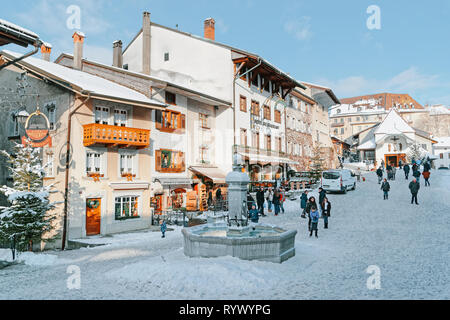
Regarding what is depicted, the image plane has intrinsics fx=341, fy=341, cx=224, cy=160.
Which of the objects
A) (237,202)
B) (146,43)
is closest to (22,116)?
(237,202)

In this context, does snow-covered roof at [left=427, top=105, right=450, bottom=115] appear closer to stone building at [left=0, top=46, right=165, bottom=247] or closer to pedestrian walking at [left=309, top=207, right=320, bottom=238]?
pedestrian walking at [left=309, top=207, right=320, bottom=238]

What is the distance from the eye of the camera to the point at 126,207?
20141 millimetres

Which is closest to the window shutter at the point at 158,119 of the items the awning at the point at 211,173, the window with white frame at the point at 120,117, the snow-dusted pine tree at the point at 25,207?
the window with white frame at the point at 120,117

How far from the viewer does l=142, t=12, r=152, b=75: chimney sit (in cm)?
2769

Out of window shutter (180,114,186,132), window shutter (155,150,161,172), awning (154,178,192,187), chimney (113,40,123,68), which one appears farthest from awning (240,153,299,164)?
chimney (113,40,123,68)

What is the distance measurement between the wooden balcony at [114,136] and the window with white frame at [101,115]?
130cm

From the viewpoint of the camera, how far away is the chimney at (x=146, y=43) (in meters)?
27.7

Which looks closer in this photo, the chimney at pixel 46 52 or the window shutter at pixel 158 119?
the window shutter at pixel 158 119

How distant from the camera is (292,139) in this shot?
125ft

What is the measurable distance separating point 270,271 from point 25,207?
11.4 metres

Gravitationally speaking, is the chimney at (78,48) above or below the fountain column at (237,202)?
above

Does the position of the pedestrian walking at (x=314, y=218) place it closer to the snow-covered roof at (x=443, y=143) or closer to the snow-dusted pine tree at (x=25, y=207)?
the snow-dusted pine tree at (x=25, y=207)
